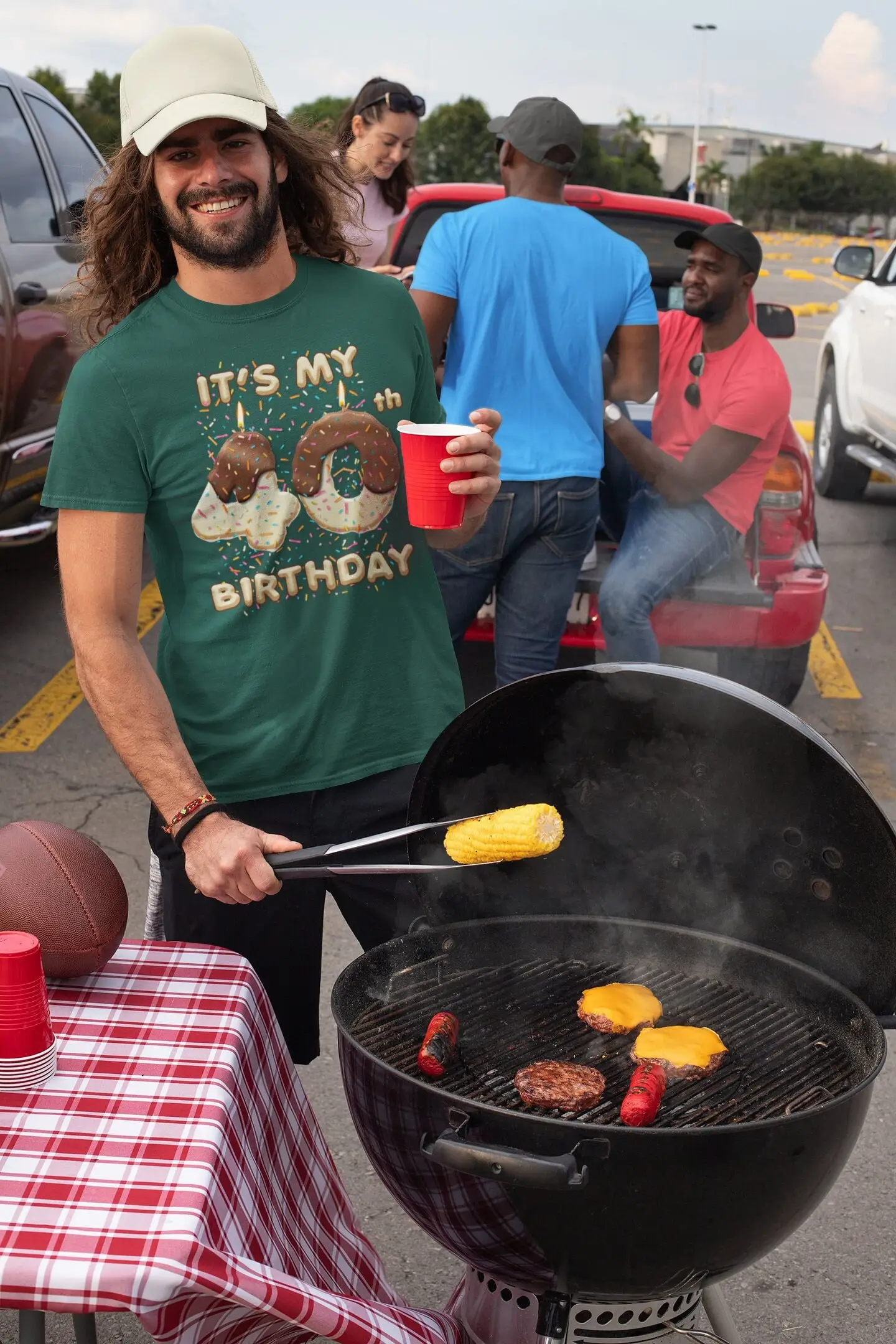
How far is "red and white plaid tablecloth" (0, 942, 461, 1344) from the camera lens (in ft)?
5.11

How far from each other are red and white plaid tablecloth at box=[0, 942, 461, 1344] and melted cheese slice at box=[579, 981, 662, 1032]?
0.54 metres

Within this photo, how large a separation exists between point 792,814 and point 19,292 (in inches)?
196

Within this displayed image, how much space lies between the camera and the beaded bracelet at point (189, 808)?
7.20ft

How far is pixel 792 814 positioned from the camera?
7.28 feet

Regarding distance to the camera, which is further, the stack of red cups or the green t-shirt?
the green t-shirt

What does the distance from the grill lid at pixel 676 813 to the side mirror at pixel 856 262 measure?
324 inches

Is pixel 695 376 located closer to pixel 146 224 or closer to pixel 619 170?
pixel 146 224

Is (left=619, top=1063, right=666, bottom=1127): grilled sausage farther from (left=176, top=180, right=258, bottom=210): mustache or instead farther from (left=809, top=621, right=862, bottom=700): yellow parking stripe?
(left=809, top=621, right=862, bottom=700): yellow parking stripe

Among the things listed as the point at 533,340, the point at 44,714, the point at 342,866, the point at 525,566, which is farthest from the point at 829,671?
the point at 342,866

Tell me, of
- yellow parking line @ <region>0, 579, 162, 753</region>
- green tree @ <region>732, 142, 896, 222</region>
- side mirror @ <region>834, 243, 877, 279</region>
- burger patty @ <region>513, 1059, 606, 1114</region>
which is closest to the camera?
burger patty @ <region>513, 1059, 606, 1114</region>

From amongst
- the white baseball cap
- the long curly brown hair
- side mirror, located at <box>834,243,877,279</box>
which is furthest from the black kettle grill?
side mirror, located at <box>834,243,877,279</box>

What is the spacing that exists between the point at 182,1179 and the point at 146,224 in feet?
5.31

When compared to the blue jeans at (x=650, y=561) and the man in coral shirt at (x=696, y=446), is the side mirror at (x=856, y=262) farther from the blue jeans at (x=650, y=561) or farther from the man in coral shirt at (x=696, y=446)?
the blue jeans at (x=650, y=561)

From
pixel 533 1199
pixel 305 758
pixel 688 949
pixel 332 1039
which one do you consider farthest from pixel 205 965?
pixel 332 1039
